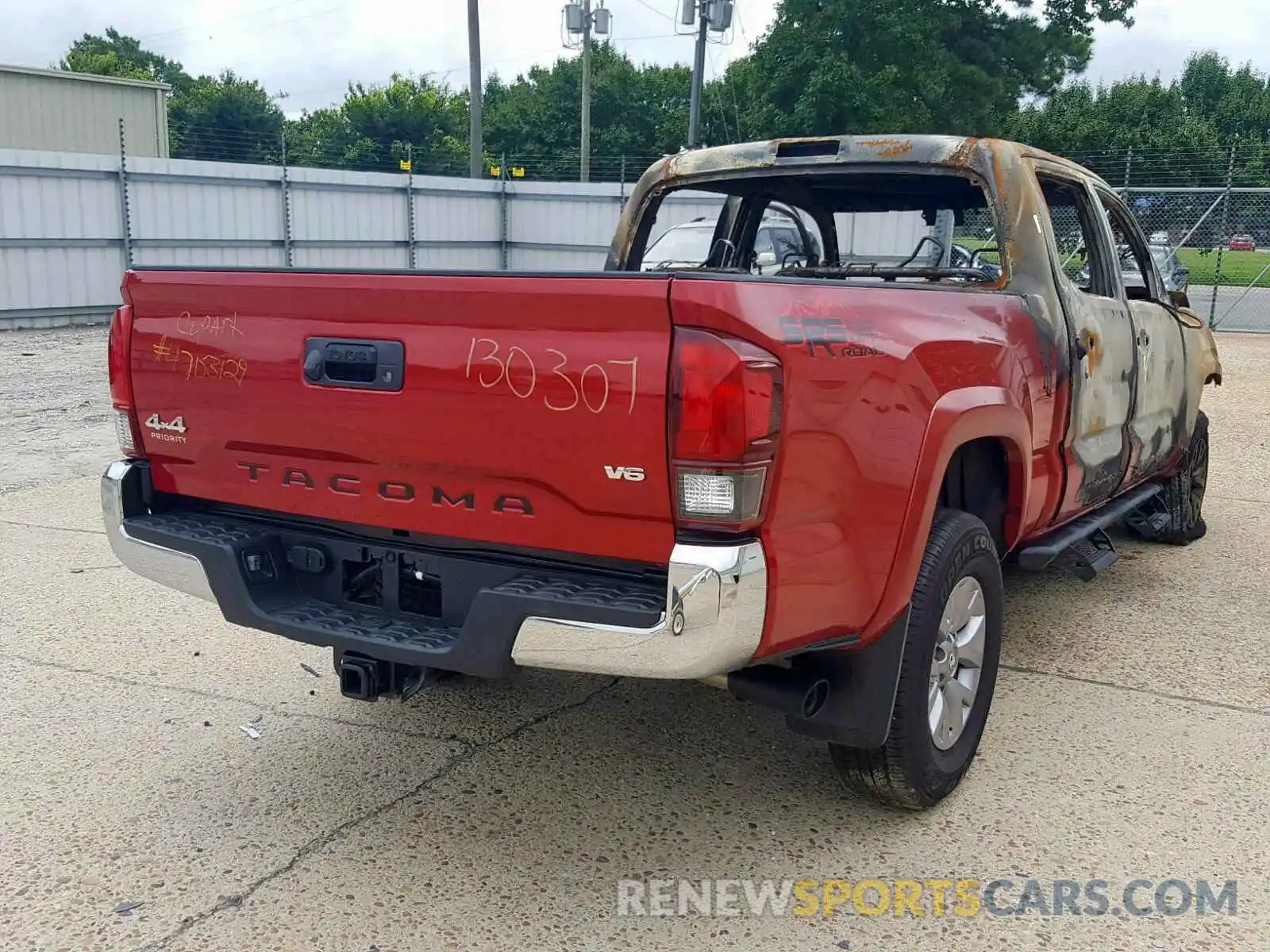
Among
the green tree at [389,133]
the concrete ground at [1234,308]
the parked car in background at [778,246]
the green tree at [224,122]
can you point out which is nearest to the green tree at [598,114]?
the green tree at [389,133]

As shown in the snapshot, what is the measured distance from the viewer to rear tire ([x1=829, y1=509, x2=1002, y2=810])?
3193mm

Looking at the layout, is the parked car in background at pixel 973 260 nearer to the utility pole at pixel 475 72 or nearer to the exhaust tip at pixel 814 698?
the exhaust tip at pixel 814 698

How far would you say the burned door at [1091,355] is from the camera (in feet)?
13.9

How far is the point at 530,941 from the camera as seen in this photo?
281 centimetres

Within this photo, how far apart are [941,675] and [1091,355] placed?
5.21 feet

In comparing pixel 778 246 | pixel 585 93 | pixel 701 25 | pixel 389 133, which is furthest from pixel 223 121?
pixel 778 246

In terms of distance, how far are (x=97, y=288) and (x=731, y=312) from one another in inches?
672

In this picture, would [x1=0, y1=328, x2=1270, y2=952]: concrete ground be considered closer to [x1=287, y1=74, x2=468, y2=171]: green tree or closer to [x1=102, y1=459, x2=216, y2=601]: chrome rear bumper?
[x1=102, y1=459, x2=216, y2=601]: chrome rear bumper

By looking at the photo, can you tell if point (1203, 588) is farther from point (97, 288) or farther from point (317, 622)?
point (97, 288)

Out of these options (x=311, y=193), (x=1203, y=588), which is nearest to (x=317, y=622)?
(x=1203, y=588)

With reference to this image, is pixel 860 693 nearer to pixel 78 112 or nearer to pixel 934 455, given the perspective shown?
pixel 934 455

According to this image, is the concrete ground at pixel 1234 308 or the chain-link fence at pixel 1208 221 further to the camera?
the concrete ground at pixel 1234 308

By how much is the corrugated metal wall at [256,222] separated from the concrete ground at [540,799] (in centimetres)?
924

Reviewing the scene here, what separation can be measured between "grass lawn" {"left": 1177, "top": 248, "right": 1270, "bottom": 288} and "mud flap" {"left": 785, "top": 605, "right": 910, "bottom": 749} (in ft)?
58.5
